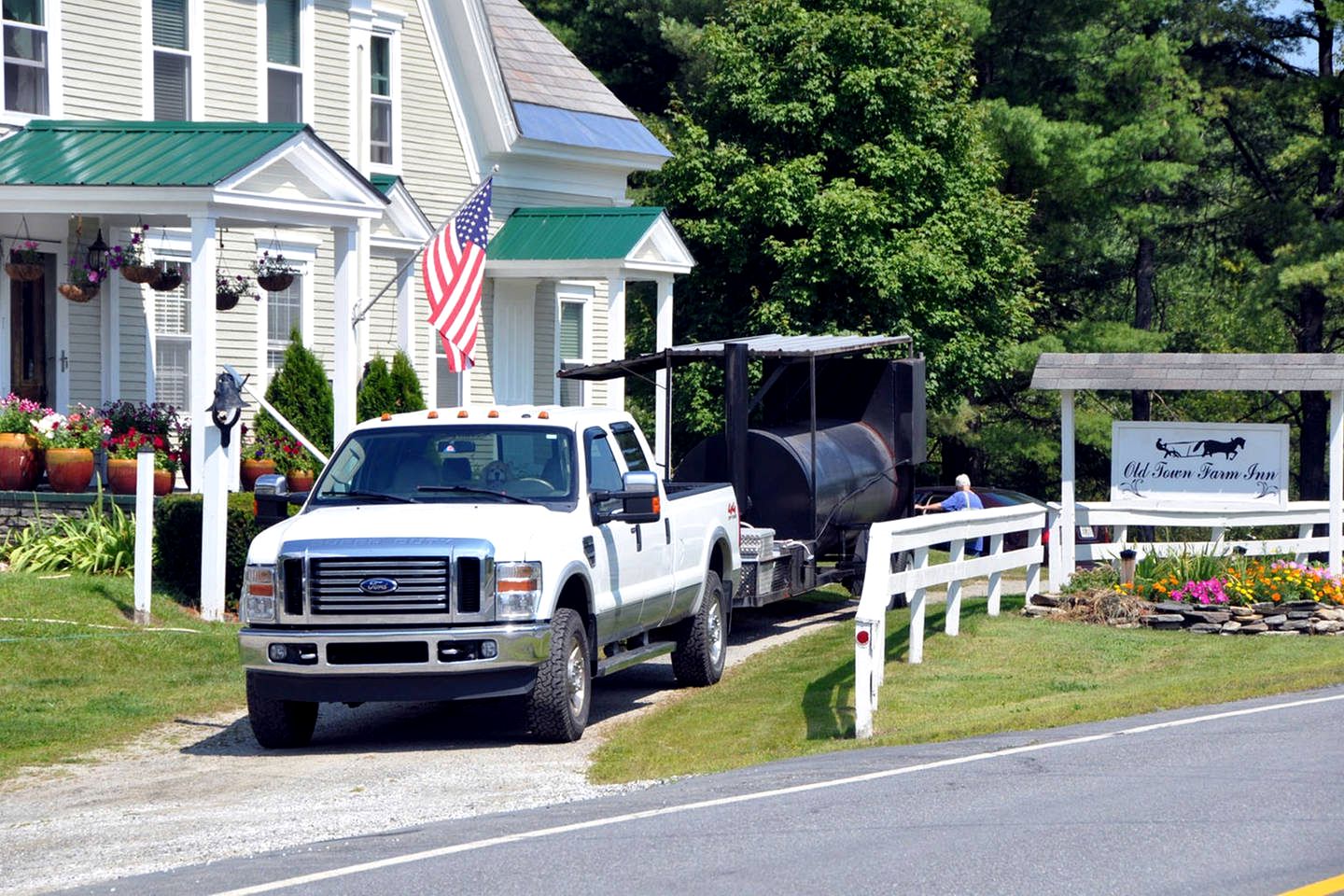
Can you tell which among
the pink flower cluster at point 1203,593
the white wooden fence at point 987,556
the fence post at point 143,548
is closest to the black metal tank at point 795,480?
the white wooden fence at point 987,556

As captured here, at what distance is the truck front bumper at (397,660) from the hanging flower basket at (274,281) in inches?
456

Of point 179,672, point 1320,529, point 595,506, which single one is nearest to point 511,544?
point 595,506

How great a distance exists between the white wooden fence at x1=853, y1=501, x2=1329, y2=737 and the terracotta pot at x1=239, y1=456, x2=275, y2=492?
700cm

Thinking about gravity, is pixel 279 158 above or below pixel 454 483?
above

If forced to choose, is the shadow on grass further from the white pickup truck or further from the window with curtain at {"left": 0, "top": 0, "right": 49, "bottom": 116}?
the window with curtain at {"left": 0, "top": 0, "right": 49, "bottom": 116}

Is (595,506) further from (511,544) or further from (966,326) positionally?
(966,326)

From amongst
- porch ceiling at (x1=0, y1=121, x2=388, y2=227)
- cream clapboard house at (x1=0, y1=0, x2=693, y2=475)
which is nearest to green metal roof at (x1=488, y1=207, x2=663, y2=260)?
cream clapboard house at (x1=0, y1=0, x2=693, y2=475)

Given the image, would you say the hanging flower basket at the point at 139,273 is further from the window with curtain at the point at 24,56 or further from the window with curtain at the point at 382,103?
the window with curtain at the point at 382,103

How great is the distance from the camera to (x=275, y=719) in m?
12.1

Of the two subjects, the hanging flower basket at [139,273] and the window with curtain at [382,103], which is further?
the window with curtain at [382,103]

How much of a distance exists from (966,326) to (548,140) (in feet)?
35.0

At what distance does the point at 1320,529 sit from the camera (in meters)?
30.5

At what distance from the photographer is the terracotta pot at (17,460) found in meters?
18.8

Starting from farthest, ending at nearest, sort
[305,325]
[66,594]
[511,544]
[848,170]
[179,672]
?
1. [848,170]
2. [305,325]
3. [66,594]
4. [179,672]
5. [511,544]
